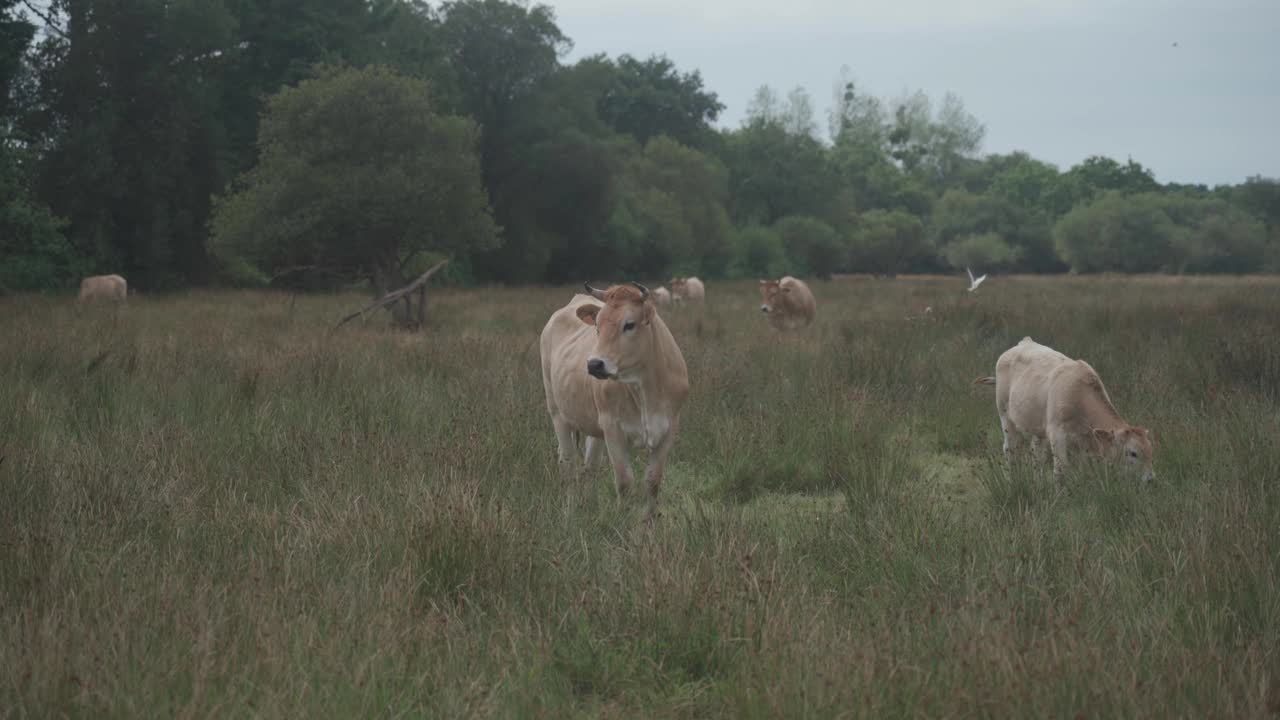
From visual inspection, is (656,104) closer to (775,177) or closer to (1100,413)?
(775,177)

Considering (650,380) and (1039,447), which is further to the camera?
(1039,447)

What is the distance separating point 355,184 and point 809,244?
4322 cm

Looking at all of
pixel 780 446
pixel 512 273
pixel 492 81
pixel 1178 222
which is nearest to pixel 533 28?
pixel 492 81

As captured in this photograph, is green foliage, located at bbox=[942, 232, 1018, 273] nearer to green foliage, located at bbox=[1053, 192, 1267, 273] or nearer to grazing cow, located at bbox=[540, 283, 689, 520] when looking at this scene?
green foliage, located at bbox=[1053, 192, 1267, 273]

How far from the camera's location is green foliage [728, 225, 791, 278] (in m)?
55.0

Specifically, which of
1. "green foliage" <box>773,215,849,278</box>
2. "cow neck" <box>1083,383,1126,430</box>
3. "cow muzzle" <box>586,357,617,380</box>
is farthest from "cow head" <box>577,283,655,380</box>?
"green foliage" <box>773,215,849,278</box>

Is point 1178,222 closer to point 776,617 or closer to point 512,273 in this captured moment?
point 512,273

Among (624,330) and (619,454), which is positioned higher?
(624,330)

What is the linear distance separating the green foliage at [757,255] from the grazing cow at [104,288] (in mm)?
37645

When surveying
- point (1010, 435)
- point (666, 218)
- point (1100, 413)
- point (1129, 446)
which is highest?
point (666, 218)

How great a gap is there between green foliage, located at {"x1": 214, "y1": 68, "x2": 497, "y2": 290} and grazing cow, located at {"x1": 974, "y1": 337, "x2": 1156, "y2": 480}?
13.5 metres

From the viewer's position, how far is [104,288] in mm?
21391

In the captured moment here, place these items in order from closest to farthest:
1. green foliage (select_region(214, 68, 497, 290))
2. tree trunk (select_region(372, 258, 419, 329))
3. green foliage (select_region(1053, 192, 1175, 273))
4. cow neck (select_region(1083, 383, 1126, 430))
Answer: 1. cow neck (select_region(1083, 383, 1126, 430))
2. tree trunk (select_region(372, 258, 419, 329))
3. green foliage (select_region(214, 68, 497, 290))
4. green foliage (select_region(1053, 192, 1175, 273))

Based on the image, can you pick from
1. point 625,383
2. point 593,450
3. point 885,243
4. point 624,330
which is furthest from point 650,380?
point 885,243
